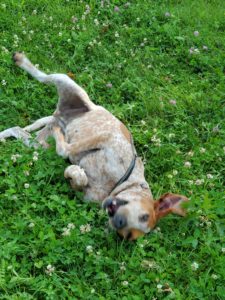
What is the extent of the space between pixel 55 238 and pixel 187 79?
4.15m

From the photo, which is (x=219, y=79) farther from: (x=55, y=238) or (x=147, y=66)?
(x=55, y=238)

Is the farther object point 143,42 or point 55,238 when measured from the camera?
point 143,42

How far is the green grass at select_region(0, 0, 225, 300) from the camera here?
484 centimetres

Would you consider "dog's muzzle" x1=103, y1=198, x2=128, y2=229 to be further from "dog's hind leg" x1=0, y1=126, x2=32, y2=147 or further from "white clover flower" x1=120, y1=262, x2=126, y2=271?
"dog's hind leg" x1=0, y1=126, x2=32, y2=147

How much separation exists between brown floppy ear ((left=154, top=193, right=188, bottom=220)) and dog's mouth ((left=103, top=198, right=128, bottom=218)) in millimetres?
326

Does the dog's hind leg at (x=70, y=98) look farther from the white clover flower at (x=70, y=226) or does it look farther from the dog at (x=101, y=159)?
the white clover flower at (x=70, y=226)

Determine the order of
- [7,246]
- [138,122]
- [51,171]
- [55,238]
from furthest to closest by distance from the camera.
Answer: [138,122] < [51,171] < [55,238] < [7,246]

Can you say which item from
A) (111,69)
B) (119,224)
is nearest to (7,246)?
(119,224)

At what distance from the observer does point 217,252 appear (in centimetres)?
535

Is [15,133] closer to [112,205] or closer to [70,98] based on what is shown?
[70,98]

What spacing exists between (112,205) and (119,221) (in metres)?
0.23

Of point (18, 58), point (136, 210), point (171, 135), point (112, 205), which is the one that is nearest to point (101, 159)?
point (112, 205)

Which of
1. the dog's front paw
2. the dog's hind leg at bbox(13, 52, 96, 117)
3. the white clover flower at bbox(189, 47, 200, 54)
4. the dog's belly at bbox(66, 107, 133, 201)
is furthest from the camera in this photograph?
the white clover flower at bbox(189, 47, 200, 54)

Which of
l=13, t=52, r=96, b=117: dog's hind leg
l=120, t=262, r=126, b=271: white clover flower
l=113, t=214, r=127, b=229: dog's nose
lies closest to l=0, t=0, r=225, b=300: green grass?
l=120, t=262, r=126, b=271: white clover flower
